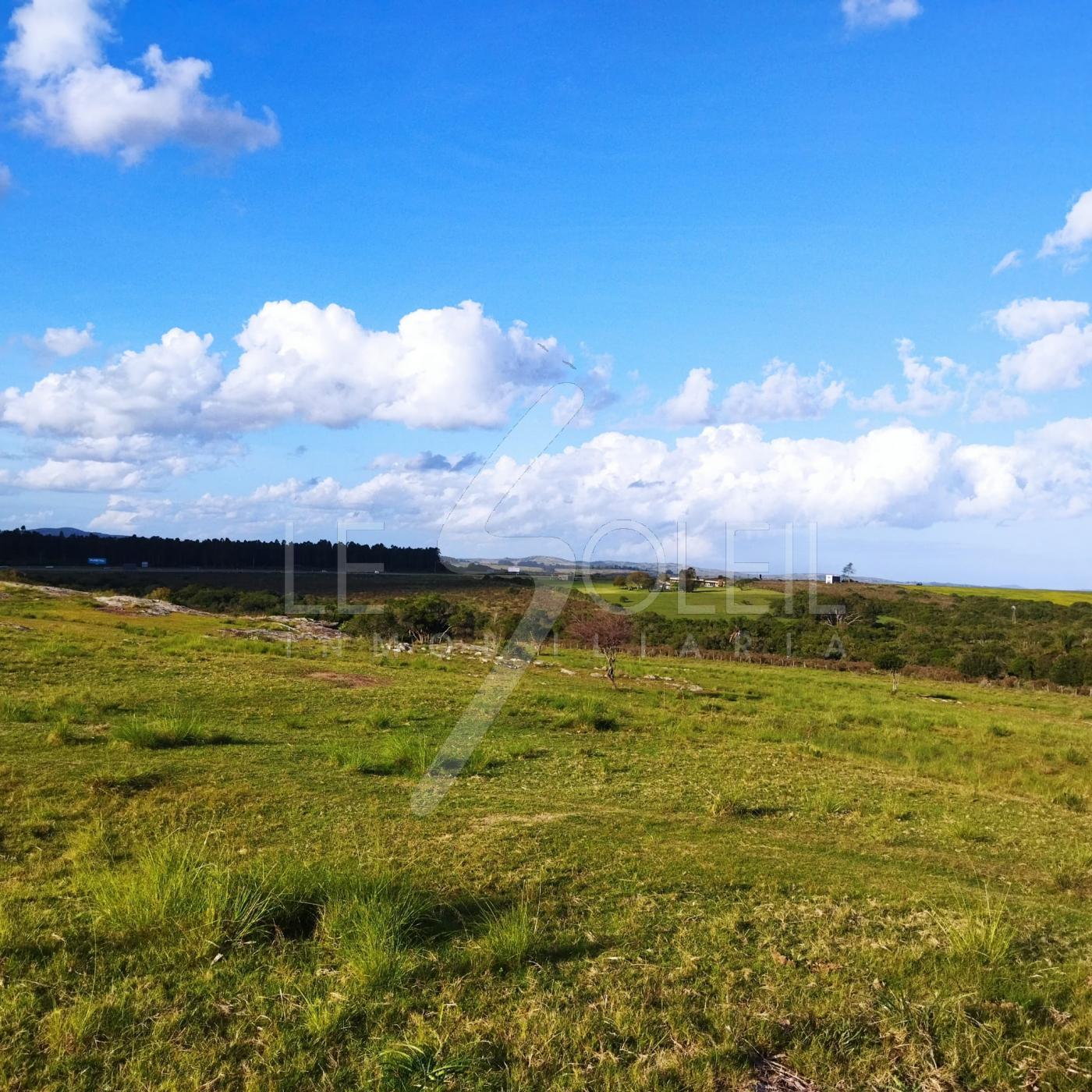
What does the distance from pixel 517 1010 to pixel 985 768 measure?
1443 centimetres

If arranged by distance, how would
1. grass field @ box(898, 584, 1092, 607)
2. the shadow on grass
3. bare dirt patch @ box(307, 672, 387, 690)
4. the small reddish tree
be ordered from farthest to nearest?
1. grass field @ box(898, 584, 1092, 607)
2. the small reddish tree
3. bare dirt patch @ box(307, 672, 387, 690)
4. the shadow on grass

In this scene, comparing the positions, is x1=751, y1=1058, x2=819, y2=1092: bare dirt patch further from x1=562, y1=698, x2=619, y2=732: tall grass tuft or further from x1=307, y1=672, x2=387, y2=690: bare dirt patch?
x1=307, y1=672, x2=387, y2=690: bare dirt patch

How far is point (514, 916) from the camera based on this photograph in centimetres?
541

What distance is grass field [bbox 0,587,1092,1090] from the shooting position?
403 centimetres

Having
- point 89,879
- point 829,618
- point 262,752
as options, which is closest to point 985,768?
point 262,752

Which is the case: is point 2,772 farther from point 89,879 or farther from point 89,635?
point 89,635

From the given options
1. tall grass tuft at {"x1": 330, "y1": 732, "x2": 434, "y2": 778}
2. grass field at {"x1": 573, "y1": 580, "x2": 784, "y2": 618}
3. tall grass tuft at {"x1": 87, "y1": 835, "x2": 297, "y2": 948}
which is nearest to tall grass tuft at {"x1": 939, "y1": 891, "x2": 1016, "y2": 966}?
tall grass tuft at {"x1": 87, "y1": 835, "x2": 297, "y2": 948}

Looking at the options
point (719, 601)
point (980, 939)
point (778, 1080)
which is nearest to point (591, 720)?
point (980, 939)

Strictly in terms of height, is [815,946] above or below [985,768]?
above

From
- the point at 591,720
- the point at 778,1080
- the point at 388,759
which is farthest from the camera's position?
the point at 591,720

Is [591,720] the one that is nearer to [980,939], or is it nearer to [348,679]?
[348,679]

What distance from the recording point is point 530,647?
121ft

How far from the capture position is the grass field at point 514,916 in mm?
4027

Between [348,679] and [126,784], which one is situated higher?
[126,784]
